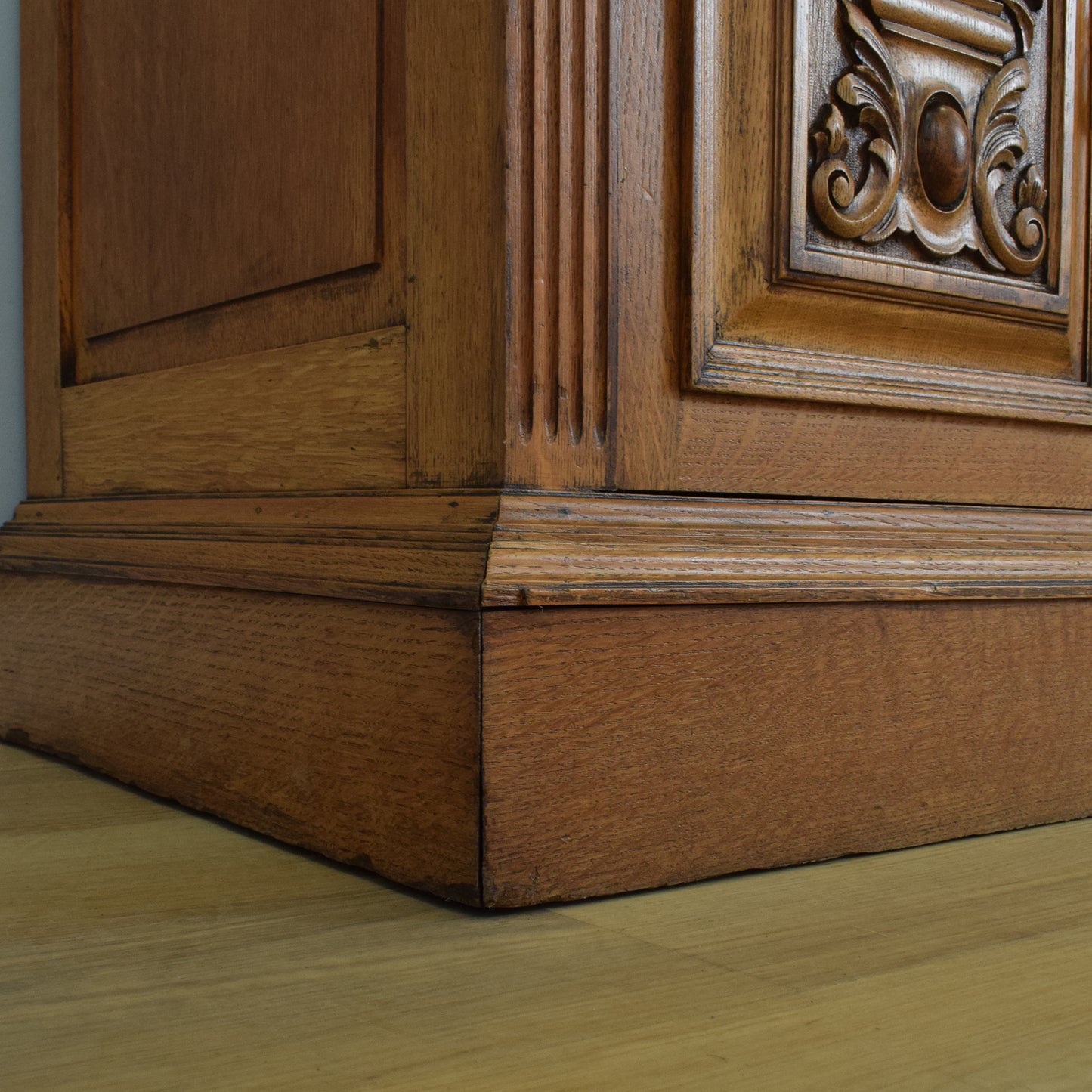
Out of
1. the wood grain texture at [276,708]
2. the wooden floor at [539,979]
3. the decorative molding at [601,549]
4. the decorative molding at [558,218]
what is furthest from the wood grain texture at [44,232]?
the decorative molding at [558,218]

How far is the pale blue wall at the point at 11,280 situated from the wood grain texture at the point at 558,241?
29.0 inches

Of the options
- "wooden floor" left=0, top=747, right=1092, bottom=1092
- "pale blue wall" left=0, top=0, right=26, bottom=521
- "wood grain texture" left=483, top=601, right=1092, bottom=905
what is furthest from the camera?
"pale blue wall" left=0, top=0, right=26, bottom=521

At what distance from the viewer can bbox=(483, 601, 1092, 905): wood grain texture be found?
2.02 ft

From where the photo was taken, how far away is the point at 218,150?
2.91ft

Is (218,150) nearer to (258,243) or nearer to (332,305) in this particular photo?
(258,243)

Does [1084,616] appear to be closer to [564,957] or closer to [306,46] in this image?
[564,957]

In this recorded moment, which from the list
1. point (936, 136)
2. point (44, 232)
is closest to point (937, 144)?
point (936, 136)

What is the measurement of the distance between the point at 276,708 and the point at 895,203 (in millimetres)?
492

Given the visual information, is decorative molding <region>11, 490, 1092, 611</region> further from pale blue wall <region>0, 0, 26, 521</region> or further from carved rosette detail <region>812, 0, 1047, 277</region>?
pale blue wall <region>0, 0, 26, 521</region>

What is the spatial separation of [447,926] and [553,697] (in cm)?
12

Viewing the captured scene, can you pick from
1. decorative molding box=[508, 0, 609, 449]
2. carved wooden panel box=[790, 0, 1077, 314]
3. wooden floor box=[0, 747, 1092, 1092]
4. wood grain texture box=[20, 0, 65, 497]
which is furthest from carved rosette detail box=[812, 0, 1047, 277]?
wood grain texture box=[20, 0, 65, 497]

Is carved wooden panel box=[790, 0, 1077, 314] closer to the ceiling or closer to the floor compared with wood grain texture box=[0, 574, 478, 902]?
closer to the ceiling

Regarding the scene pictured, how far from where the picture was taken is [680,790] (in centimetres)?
66

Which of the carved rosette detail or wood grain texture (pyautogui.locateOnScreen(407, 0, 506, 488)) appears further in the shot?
the carved rosette detail
